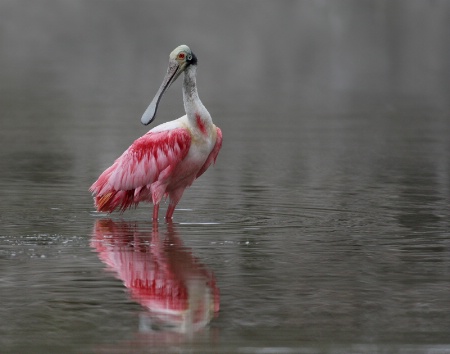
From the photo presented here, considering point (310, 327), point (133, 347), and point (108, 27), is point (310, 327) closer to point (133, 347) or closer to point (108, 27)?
point (133, 347)

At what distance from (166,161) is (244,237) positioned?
62.1 inches

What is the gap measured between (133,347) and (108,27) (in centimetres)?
7288

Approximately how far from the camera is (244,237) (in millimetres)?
12180

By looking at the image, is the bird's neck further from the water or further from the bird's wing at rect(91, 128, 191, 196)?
the water

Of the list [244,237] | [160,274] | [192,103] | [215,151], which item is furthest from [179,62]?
[160,274]

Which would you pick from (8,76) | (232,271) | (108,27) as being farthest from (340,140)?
(108,27)

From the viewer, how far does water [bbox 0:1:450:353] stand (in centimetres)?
848

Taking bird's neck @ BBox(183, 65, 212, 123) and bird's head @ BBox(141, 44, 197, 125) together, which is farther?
bird's head @ BBox(141, 44, 197, 125)

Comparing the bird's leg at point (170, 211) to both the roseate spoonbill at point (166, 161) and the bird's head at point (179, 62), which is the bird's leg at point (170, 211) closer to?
the roseate spoonbill at point (166, 161)

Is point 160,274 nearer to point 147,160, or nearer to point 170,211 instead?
point 170,211

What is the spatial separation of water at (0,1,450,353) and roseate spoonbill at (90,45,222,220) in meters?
0.23

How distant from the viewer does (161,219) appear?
13.6m

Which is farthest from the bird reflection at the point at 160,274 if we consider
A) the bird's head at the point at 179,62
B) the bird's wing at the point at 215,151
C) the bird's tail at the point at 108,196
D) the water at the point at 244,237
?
the bird's head at the point at 179,62

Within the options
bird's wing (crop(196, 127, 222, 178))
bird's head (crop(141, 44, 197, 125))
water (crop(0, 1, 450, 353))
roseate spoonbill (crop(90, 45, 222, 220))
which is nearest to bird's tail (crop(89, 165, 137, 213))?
roseate spoonbill (crop(90, 45, 222, 220))
